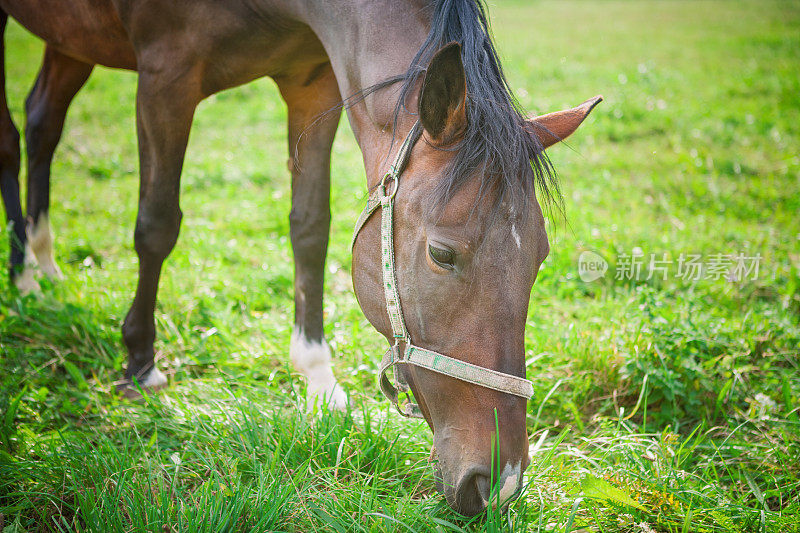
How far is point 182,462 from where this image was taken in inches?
80.5

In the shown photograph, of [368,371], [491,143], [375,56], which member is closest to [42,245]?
[368,371]

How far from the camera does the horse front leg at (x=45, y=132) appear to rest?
3602 millimetres

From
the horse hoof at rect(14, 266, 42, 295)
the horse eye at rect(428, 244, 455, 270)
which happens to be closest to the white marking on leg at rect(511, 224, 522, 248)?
the horse eye at rect(428, 244, 455, 270)

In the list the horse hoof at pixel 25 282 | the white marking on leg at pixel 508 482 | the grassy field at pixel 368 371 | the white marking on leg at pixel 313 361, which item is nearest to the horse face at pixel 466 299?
the white marking on leg at pixel 508 482

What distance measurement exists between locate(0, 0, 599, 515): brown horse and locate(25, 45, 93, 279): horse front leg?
0.73 meters

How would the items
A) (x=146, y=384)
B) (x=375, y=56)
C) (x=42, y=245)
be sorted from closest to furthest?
(x=375, y=56), (x=146, y=384), (x=42, y=245)

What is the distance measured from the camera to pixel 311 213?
2.83 metres

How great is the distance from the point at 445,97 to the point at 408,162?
239 mm

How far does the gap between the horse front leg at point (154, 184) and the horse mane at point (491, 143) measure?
120cm

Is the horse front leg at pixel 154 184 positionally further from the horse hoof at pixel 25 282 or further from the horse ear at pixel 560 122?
the horse ear at pixel 560 122

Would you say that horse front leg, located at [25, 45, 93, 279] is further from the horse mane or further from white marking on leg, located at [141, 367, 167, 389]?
the horse mane

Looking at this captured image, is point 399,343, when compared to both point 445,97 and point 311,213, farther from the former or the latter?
point 311,213

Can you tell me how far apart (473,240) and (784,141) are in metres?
6.04

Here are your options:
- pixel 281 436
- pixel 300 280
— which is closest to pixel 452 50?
pixel 281 436
